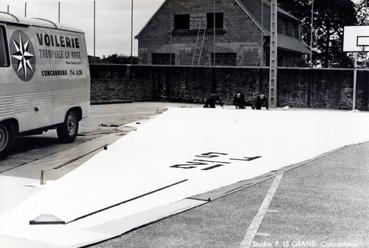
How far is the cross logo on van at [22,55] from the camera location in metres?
11.9

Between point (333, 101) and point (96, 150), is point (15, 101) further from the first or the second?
point (333, 101)

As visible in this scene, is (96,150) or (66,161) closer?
(66,161)

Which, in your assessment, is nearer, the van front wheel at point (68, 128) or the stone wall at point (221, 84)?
the van front wheel at point (68, 128)

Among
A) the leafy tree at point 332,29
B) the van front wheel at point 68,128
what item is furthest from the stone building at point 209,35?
the van front wheel at point 68,128

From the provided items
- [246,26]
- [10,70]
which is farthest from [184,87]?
[10,70]

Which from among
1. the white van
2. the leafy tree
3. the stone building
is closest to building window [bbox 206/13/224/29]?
the stone building

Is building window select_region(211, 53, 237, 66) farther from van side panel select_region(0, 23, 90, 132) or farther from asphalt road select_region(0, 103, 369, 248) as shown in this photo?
asphalt road select_region(0, 103, 369, 248)

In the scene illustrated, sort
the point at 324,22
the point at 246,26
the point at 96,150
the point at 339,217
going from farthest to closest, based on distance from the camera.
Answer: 1. the point at 324,22
2. the point at 246,26
3. the point at 96,150
4. the point at 339,217

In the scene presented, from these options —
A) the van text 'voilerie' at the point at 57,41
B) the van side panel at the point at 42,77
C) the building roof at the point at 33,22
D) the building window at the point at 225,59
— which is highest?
the building window at the point at 225,59

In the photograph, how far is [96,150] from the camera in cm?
1403

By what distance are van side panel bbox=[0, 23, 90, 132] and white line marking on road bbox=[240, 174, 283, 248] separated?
5477mm

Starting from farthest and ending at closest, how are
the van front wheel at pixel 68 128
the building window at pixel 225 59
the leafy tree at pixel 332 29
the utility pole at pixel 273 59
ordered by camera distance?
the leafy tree at pixel 332 29
the building window at pixel 225 59
the utility pole at pixel 273 59
the van front wheel at pixel 68 128

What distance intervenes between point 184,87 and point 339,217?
27.7 m

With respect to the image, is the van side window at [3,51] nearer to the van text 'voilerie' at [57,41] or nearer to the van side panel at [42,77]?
the van side panel at [42,77]
